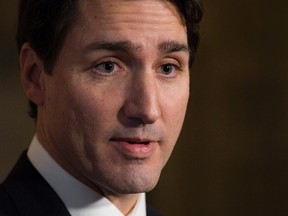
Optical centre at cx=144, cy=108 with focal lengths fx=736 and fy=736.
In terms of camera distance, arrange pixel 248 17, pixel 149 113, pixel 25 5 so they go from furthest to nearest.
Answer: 1. pixel 248 17
2. pixel 25 5
3. pixel 149 113

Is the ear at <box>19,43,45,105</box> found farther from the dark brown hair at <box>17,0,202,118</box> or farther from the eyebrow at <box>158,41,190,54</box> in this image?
the eyebrow at <box>158,41,190,54</box>

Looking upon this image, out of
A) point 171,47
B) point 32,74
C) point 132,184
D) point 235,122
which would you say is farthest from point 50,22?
point 235,122

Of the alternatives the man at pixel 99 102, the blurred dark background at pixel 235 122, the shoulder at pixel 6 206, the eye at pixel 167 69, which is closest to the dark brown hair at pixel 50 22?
the man at pixel 99 102

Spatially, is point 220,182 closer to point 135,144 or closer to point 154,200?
point 154,200

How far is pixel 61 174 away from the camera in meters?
1.35

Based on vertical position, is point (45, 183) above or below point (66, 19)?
below

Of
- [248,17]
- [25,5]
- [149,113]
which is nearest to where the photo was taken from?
[149,113]

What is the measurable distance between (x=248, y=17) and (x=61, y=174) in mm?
1493

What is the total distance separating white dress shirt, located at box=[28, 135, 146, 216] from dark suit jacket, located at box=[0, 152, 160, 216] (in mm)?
13

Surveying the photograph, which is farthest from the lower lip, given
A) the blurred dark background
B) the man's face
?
the blurred dark background

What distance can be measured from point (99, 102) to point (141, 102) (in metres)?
0.08

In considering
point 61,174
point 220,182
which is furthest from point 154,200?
point 61,174

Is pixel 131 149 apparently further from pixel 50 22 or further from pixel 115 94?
pixel 50 22

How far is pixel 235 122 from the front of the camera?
8.99 feet
